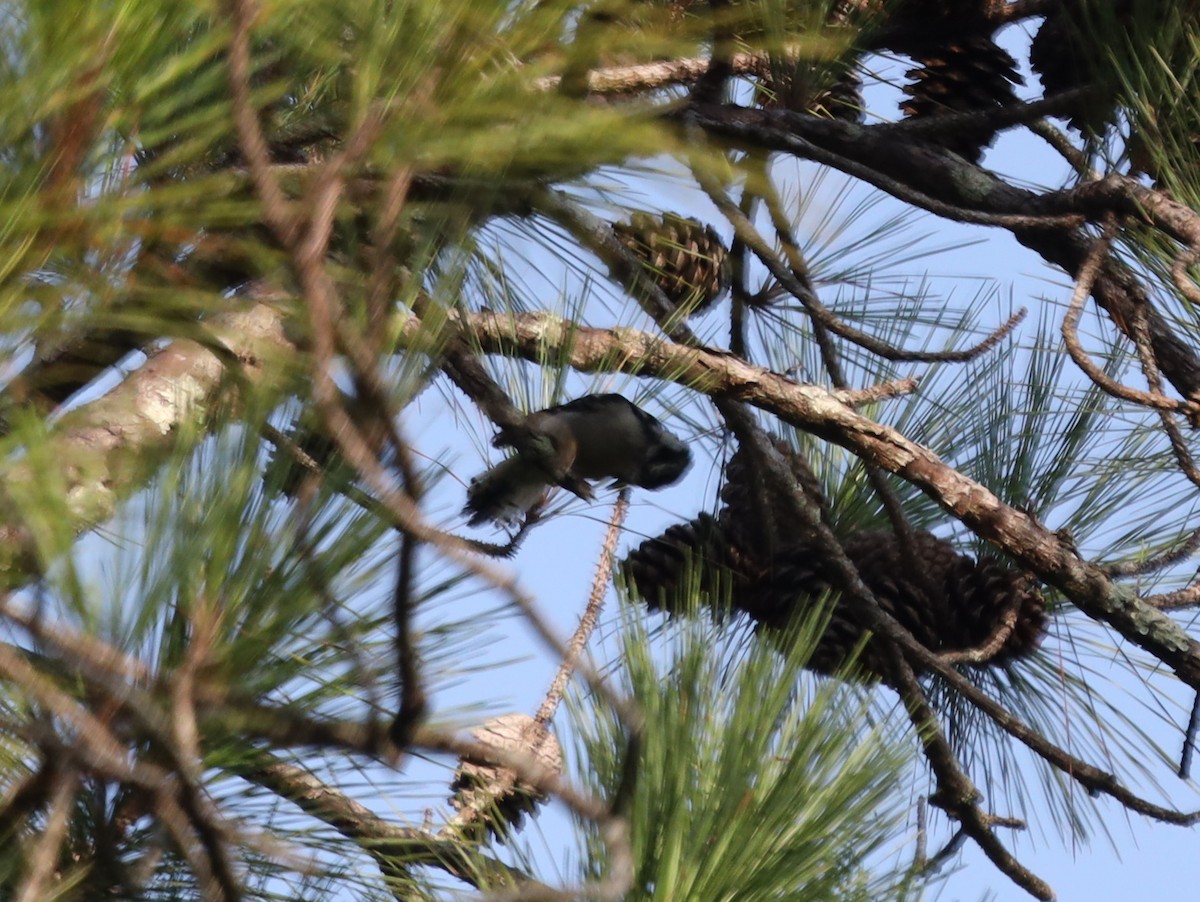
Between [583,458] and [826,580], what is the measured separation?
13.4 inches

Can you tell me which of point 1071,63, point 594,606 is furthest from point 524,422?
point 1071,63

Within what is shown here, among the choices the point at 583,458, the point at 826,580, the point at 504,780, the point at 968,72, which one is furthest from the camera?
the point at 968,72

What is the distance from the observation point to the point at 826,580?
1.66 metres

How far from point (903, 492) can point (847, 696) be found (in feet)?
2.81

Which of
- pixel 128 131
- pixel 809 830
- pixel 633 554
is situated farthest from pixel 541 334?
pixel 128 131

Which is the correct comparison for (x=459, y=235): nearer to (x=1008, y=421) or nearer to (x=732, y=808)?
(x=732, y=808)

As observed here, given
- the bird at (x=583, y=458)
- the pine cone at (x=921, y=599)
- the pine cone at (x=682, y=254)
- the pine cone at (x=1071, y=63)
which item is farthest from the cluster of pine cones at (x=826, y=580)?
the pine cone at (x=1071, y=63)

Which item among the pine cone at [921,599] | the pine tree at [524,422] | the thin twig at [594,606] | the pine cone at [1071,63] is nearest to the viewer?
the pine tree at [524,422]

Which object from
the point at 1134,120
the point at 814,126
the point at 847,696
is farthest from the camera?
the point at 814,126

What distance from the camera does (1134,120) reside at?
146cm

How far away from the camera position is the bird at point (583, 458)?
1.47 m

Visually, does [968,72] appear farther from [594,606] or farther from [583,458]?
[594,606]

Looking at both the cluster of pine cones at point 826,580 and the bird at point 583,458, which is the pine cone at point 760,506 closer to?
the cluster of pine cones at point 826,580

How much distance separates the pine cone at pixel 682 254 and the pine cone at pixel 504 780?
1.81 ft
